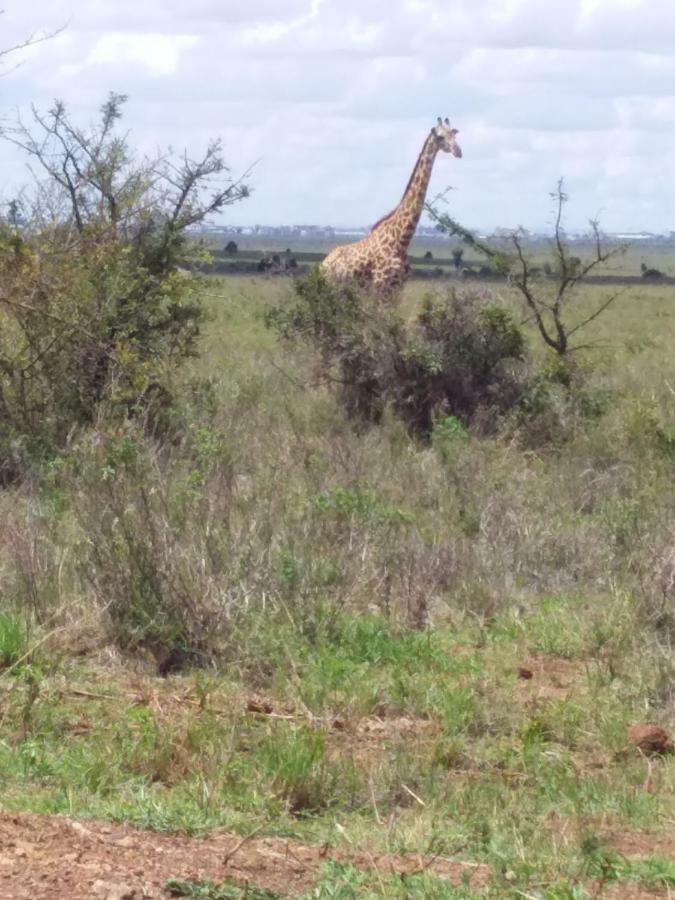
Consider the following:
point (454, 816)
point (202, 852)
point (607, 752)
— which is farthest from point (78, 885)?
point (607, 752)

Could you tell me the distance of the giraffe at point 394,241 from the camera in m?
17.3

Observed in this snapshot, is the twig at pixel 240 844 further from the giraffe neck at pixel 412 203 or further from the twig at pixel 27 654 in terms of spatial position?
the giraffe neck at pixel 412 203

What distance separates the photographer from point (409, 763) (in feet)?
19.4

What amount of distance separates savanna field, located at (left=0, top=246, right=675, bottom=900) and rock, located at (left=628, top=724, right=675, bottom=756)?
75mm

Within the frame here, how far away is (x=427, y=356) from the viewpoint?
13.9 m

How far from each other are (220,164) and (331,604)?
8.20m

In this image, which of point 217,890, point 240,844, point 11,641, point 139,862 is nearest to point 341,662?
point 11,641

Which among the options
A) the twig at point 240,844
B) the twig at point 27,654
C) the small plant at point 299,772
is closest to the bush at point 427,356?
the twig at point 27,654

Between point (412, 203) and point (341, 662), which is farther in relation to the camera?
point (412, 203)

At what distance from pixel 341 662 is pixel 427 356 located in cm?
686

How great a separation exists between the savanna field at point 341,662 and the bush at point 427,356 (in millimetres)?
1735

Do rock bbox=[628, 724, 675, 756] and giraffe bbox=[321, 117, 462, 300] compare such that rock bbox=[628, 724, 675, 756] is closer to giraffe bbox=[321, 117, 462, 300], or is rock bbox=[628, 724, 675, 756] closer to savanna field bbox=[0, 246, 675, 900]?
savanna field bbox=[0, 246, 675, 900]

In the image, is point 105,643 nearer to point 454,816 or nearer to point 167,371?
point 454,816

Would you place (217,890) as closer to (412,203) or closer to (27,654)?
(27,654)
